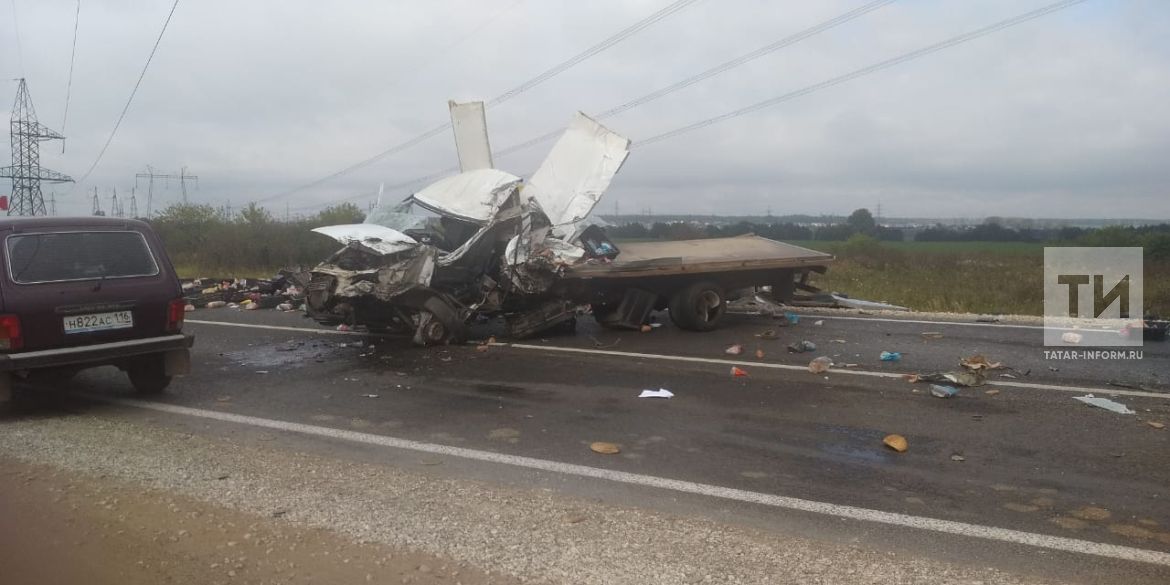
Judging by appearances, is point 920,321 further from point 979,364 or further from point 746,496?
point 746,496

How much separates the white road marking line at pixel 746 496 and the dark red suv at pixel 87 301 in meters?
0.93

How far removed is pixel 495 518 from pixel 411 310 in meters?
6.23

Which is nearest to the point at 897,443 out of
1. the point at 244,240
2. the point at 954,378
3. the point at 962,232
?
the point at 954,378

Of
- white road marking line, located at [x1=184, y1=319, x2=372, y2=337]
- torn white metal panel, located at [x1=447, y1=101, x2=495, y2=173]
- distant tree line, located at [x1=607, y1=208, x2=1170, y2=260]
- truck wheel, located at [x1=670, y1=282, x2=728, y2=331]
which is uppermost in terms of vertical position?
torn white metal panel, located at [x1=447, y1=101, x2=495, y2=173]

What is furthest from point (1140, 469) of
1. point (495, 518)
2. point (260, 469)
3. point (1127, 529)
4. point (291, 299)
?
point (291, 299)

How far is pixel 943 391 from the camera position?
24.4 ft

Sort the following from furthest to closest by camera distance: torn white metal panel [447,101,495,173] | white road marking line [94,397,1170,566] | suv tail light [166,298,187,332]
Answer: torn white metal panel [447,101,495,173]
suv tail light [166,298,187,332]
white road marking line [94,397,1170,566]

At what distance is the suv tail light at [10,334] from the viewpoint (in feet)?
20.3

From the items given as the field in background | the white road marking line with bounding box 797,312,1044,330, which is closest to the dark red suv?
the white road marking line with bounding box 797,312,1044,330

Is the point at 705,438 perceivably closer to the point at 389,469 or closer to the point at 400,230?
the point at 389,469

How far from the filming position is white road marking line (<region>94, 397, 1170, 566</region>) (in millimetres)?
4047

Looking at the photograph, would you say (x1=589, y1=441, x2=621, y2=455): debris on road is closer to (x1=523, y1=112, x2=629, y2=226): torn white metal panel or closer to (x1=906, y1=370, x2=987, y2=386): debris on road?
(x1=906, y1=370, x2=987, y2=386): debris on road

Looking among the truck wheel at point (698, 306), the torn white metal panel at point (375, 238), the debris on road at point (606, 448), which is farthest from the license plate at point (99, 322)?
the truck wheel at point (698, 306)

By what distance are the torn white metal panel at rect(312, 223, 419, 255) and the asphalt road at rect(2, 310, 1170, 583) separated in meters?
1.29
